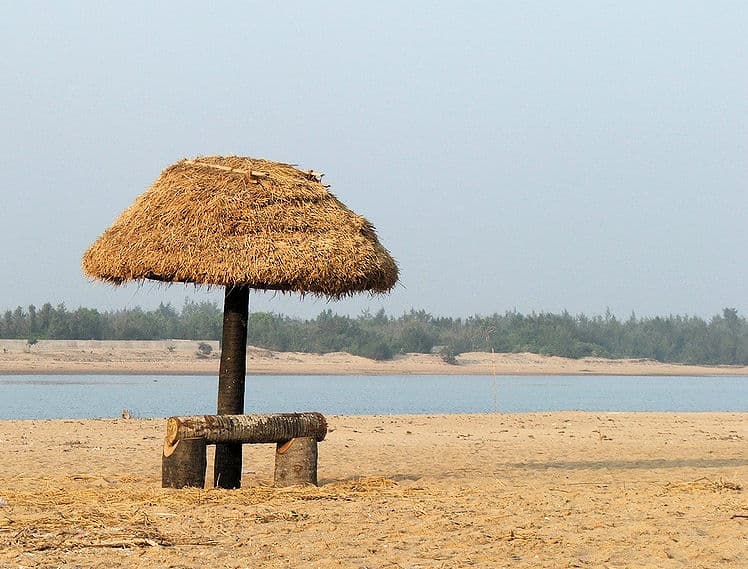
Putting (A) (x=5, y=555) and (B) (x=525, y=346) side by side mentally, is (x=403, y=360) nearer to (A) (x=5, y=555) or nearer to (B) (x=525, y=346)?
(B) (x=525, y=346)

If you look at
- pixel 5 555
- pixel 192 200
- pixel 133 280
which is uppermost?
pixel 192 200

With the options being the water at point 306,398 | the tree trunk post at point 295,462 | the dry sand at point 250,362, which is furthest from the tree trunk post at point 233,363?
the dry sand at point 250,362

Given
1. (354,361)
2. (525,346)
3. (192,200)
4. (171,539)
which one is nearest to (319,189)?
(192,200)

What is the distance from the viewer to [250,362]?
68688mm

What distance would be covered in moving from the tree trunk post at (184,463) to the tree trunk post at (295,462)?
2.50 feet

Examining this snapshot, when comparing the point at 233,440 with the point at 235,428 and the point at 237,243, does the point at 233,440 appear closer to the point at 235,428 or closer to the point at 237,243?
the point at 235,428

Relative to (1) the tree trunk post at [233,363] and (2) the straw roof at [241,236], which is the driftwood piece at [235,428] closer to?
(1) the tree trunk post at [233,363]

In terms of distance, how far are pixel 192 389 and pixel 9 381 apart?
9177 millimetres

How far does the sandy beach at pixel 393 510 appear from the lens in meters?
7.22

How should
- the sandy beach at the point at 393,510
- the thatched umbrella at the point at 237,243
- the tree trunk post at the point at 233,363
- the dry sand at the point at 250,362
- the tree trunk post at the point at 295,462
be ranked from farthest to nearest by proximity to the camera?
the dry sand at the point at 250,362, the tree trunk post at the point at 233,363, the tree trunk post at the point at 295,462, the thatched umbrella at the point at 237,243, the sandy beach at the point at 393,510

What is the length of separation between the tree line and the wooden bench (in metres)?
52.6

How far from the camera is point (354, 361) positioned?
7056cm

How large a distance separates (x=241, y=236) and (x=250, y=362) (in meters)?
59.3

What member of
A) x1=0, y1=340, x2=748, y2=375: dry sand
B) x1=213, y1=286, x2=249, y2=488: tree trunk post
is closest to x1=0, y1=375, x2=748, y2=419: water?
x1=0, y1=340, x2=748, y2=375: dry sand
